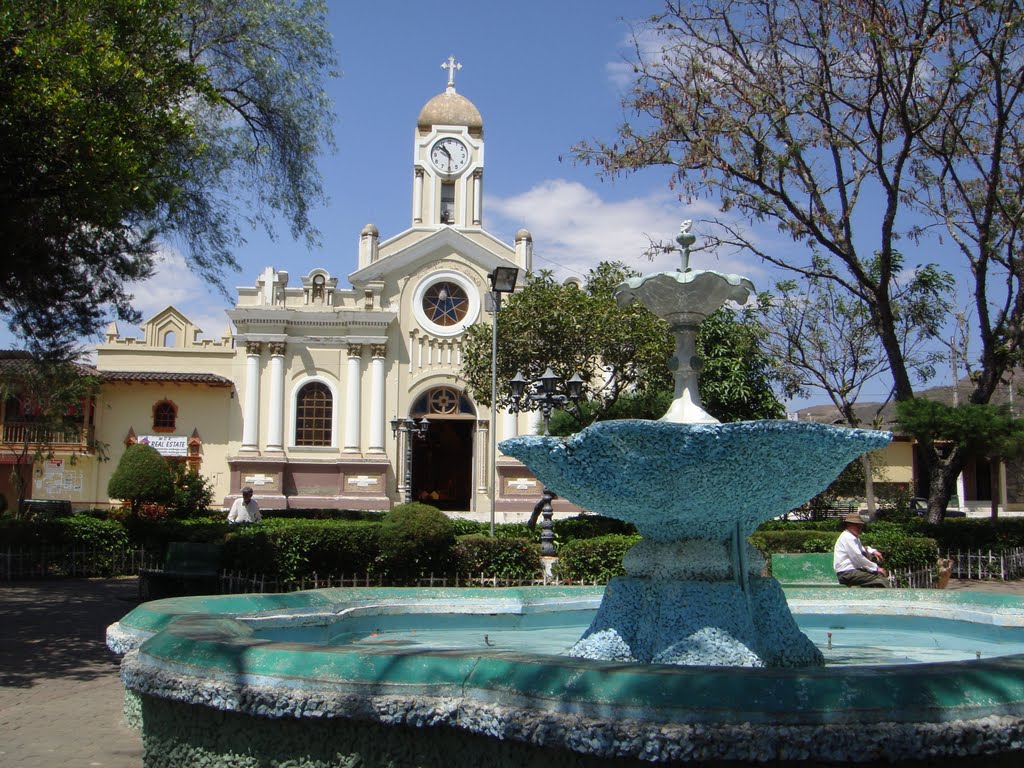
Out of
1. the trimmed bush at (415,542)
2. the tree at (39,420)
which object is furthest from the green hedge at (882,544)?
the tree at (39,420)

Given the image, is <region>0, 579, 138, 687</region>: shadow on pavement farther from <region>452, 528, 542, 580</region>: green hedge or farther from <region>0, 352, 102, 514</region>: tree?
<region>0, 352, 102, 514</region>: tree

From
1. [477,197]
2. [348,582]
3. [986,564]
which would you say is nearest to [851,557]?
[348,582]

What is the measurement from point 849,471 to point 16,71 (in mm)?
29476

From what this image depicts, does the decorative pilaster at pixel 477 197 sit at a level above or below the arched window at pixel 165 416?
above

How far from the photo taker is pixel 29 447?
31625 mm

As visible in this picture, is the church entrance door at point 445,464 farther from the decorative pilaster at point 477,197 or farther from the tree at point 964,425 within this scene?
the tree at point 964,425

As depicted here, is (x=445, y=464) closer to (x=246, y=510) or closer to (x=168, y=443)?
(x=168, y=443)

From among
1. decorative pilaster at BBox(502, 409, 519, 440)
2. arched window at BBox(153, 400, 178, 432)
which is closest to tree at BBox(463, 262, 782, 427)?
decorative pilaster at BBox(502, 409, 519, 440)

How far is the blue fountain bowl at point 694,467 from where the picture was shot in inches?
183

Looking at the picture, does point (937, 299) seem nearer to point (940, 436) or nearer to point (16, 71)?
point (940, 436)

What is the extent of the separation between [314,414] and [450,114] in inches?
464

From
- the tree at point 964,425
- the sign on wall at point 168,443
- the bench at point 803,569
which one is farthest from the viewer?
the sign on wall at point 168,443

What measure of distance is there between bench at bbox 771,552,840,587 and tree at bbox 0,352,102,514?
2141 centimetres

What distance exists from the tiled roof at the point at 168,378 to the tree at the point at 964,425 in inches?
834
